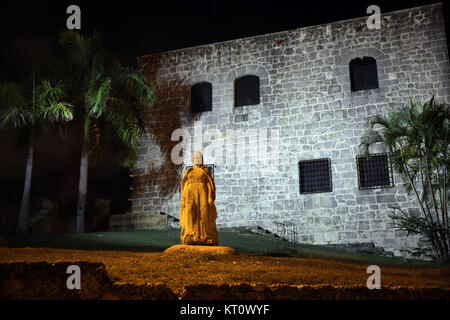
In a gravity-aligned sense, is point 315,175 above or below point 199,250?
above

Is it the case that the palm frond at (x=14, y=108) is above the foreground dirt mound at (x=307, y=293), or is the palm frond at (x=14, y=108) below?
above

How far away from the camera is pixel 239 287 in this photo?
404cm

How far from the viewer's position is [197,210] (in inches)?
375

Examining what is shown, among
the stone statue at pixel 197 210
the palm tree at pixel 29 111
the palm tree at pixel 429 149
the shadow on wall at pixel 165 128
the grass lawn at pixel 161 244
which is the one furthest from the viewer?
the shadow on wall at pixel 165 128

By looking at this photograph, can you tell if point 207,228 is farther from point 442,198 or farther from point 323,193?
point 442,198

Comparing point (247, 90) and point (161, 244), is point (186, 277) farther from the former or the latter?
point (247, 90)

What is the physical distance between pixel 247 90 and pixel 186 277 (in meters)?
14.0

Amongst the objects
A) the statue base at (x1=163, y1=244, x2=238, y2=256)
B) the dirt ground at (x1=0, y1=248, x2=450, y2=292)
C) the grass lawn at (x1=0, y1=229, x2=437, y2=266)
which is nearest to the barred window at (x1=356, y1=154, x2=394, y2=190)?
the grass lawn at (x1=0, y1=229, x2=437, y2=266)

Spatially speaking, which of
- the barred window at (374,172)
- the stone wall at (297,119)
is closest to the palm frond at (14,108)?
the stone wall at (297,119)

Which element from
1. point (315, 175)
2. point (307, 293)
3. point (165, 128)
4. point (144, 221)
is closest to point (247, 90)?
point (165, 128)

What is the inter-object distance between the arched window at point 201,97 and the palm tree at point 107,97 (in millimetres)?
2771

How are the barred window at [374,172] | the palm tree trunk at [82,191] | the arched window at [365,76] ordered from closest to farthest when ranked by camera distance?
the palm tree trunk at [82,191] → the barred window at [374,172] → the arched window at [365,76]

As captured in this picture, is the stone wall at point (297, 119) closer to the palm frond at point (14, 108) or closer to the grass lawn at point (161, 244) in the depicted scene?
the grass lawn at point (161, 244)

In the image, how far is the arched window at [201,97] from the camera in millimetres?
19125
